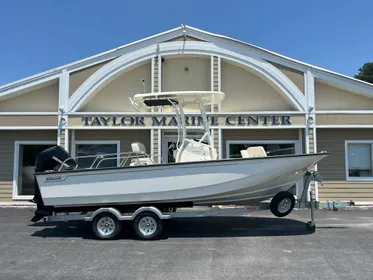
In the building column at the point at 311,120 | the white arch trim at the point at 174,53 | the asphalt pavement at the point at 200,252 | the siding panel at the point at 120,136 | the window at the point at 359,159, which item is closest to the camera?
the asphalt pavement at the point at 200,252

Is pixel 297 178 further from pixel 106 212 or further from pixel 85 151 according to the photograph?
pixel 85 151

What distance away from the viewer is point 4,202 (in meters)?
10.8

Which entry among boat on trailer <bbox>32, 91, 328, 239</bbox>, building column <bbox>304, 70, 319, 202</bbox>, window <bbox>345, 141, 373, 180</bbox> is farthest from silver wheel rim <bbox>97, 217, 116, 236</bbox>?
window <bbox>345, 141, 373, 180</bbox>

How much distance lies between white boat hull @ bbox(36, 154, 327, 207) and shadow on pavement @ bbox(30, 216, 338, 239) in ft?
2.62

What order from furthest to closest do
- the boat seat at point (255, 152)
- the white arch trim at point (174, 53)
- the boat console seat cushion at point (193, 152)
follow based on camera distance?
the white arch trim at point (174, 53)
the boat seat at point (255, 152)
the boat console seat cushion at point (193, 152)

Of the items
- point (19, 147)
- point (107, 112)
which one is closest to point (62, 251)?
point (107, 112)

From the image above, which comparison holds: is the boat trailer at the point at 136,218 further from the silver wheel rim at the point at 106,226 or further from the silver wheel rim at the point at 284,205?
the silver wheel rim at the point at 284,205

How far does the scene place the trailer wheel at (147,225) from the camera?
6598 mm

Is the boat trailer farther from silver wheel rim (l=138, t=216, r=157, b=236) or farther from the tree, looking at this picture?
the tree

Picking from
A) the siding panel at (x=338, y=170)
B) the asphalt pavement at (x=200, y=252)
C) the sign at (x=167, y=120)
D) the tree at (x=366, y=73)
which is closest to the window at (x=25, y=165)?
the sign at (x=167, y=120)

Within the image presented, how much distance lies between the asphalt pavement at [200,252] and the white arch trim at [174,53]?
13.0ft

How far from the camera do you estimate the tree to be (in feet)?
130

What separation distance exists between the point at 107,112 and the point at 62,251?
5.47 m

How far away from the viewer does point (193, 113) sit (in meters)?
10.3
